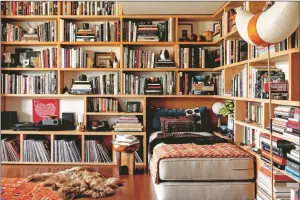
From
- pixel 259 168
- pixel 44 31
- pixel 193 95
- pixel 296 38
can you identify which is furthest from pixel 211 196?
pixel 44 31

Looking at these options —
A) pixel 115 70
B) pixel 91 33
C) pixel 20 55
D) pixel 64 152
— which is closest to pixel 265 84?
pixel 115 70

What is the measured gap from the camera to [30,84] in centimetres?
541

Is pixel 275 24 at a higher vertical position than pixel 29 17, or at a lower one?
lower

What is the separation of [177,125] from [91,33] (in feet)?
5.90

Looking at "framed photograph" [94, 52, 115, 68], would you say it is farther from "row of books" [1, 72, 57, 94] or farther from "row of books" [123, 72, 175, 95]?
"row of books" [1, 72, 57, 94]

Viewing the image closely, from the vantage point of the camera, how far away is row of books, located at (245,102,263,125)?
145 inches

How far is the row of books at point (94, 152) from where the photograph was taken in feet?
17.0

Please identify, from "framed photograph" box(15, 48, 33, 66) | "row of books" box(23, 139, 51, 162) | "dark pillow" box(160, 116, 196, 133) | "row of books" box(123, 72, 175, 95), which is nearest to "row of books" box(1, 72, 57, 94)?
"framed photograph" box(15, 48, 33, 66)

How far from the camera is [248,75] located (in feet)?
12.4

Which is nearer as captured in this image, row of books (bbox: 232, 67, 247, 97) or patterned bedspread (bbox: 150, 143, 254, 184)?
patterned bedspread (bbox: 150, 143, 254, 184)

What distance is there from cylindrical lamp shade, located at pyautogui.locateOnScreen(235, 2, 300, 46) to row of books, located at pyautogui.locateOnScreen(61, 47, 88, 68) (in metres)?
3.08

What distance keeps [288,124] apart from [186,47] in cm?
301

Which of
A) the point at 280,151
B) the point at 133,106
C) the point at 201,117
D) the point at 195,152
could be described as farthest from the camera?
the point at 133,106

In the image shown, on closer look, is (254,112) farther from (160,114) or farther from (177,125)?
(160,114)
